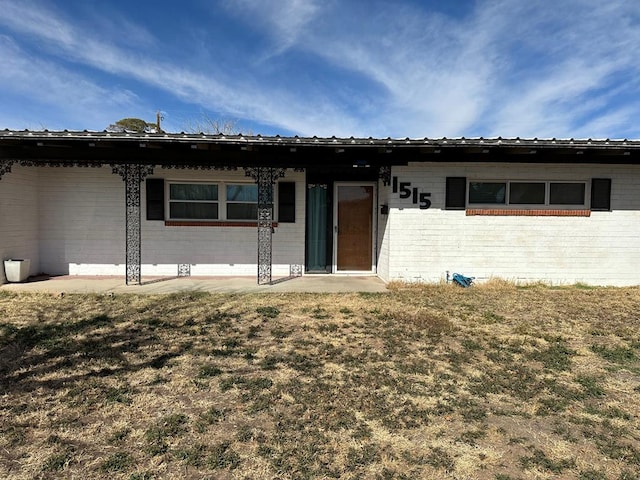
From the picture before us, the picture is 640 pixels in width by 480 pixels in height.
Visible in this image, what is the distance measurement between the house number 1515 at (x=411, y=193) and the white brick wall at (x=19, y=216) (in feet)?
26.3

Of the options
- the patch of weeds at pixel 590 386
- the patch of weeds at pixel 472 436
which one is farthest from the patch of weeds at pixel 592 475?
the patch of weeds at pixel 590 386

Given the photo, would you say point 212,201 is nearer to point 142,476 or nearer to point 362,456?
point 142,476

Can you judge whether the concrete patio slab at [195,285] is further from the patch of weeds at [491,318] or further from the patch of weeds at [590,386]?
the patch of weeds at [590,386]

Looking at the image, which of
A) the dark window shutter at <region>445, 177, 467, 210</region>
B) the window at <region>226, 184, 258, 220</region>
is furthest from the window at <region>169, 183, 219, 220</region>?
the dark window shutter at <region>445, 177, 467, 210</region>

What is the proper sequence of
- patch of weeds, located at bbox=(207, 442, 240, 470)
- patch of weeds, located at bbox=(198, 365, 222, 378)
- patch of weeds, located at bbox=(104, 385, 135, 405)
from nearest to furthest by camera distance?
patch of weeds, located at bbox=(207, 442, 240, 470), patch of weeds, located at bbox=(104, 385, 135, 405), patch of weeds, located at bbox=(198, 365, 222, 378)

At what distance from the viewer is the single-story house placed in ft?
26.2

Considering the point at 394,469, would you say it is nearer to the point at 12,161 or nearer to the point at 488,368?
the point at 488,368

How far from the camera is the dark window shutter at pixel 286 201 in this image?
9453mm

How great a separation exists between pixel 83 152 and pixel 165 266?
118 inches

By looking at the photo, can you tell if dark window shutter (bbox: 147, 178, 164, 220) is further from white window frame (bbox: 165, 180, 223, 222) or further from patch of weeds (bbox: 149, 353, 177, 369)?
patch of weeds (bbox: 149, 353, 177, 369)

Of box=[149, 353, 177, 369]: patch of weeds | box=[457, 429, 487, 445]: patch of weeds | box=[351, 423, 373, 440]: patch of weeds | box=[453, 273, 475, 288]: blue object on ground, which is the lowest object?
box=[457, 429, 487, 445]: patch of weeds

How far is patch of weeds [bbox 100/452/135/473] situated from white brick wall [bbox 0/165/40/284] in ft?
24.7

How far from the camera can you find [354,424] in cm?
306

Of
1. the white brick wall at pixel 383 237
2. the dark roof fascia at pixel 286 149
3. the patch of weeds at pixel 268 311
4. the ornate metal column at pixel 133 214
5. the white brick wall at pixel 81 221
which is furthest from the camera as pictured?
the white brick wall at pixel 81 221
